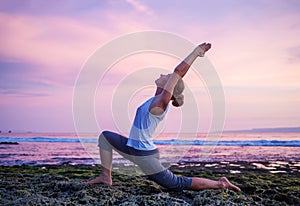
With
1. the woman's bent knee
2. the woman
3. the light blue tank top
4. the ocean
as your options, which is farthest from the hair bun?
the woman's bent knee

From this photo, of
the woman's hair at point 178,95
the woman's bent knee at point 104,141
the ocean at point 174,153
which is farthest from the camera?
the ocean at point 174,153

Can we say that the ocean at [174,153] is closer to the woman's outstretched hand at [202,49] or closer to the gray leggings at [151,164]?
the gray leggings at [151,164]

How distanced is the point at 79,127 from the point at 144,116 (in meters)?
1.26

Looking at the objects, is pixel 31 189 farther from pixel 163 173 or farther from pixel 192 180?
pixel 192 180

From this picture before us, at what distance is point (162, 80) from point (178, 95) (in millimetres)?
321

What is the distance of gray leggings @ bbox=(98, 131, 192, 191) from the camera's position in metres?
5.25

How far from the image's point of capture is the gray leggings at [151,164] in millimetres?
5246

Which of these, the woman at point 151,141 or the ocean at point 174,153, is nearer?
the woman at point 151,141

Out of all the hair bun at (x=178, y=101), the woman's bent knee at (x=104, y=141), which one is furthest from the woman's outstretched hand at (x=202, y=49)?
the woman's bent knee at (x=104, y=141)

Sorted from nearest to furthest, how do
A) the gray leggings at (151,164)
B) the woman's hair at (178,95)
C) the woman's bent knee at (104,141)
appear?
the woman's hair at (178,95)
the gray leggings at (151,164)
the woman's bent knee at (104,141)

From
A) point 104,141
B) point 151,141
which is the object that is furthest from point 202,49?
point 104,141

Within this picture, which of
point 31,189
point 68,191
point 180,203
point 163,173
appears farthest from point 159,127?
point 31,189

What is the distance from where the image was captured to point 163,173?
208 inches

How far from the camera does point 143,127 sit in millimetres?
5086
